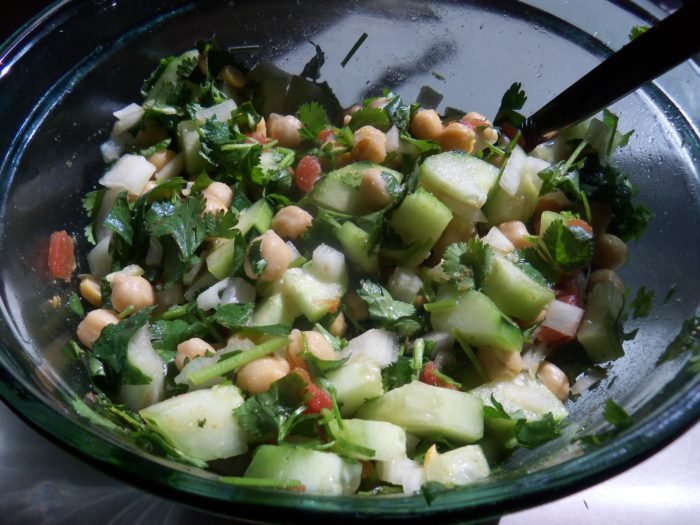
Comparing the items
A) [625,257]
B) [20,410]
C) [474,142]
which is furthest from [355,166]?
[20,410]

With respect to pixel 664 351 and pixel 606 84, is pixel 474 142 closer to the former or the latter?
pixel 606 84

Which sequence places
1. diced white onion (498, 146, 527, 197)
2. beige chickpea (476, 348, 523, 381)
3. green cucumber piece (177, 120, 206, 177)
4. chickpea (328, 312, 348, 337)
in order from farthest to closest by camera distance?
1. green cucumber piece (177, 120, 206, 177)
2. diced white onion (498, 146, 527, 197)
3. chickpea (328, 312, 348, 337)
4. beige chickpea (476, 348, 523, 381)

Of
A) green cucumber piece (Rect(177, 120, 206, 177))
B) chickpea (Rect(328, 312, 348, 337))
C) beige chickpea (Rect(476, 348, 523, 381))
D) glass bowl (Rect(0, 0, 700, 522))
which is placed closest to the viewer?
glass bowl (Rect(0, 0, 700, 522))

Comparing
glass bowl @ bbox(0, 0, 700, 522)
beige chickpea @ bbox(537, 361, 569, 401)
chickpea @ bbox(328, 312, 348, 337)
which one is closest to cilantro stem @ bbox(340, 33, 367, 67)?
glass bowl @ bbox(0, 0, 700, 522)

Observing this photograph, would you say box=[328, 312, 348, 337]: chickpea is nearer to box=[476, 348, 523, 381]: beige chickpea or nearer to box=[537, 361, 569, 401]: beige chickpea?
box=[476, 348, 523, 381]: beige chickpea

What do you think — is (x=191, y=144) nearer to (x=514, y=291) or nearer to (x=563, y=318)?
(x=514, y=291)

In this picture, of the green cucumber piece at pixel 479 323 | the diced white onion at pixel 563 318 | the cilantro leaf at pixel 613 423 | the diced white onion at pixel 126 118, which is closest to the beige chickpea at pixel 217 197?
the diced white onion at pixel 126 118
